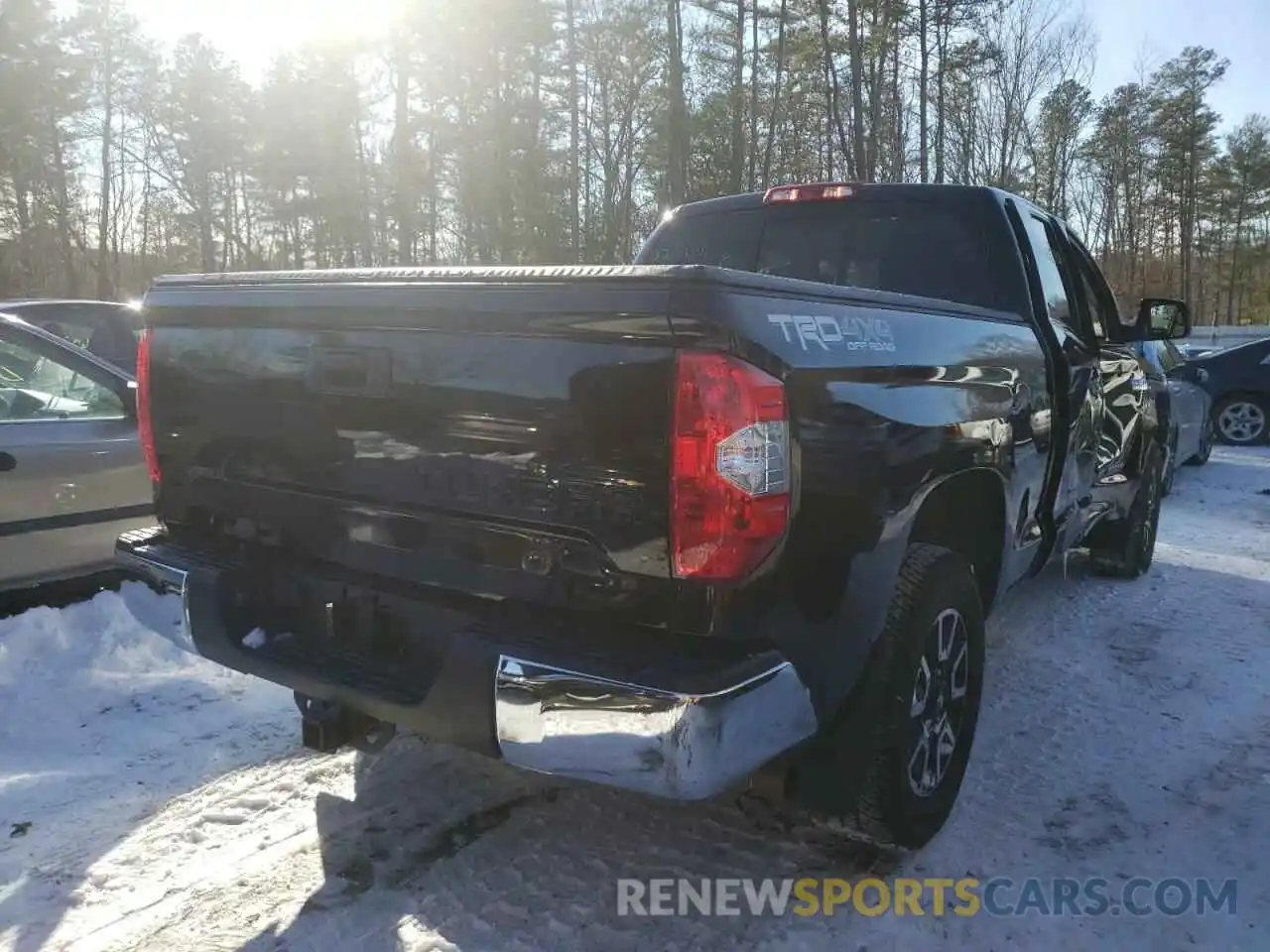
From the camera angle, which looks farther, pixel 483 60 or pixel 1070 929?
pixel 483 60

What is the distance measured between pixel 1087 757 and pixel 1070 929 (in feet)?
3.67

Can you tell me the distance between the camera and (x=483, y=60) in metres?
29.7

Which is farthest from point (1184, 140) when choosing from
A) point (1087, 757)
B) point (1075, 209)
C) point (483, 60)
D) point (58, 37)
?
point (1087, 757)

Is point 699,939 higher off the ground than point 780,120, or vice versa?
point 780,120

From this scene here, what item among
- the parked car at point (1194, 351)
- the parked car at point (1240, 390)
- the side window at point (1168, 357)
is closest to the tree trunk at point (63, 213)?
the parked car at point (1194, 351)

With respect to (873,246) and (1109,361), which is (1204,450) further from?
(873,246)

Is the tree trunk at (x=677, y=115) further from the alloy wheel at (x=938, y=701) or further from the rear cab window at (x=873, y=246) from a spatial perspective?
the alloy wheel at (x=938, y=701)

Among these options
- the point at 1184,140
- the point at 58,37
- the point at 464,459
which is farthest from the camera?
the point at 1184,140

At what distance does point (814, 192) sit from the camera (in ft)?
13.5

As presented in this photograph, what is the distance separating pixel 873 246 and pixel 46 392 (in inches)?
163

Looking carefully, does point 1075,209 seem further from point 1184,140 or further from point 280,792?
point 280,792

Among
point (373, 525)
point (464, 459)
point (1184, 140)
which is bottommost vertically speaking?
point (373, 525)

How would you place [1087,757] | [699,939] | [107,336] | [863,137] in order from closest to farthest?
[699,939] → [1087,757] → [107,336] → [863,137]

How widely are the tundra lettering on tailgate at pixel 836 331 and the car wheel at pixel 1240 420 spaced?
41.9ft
